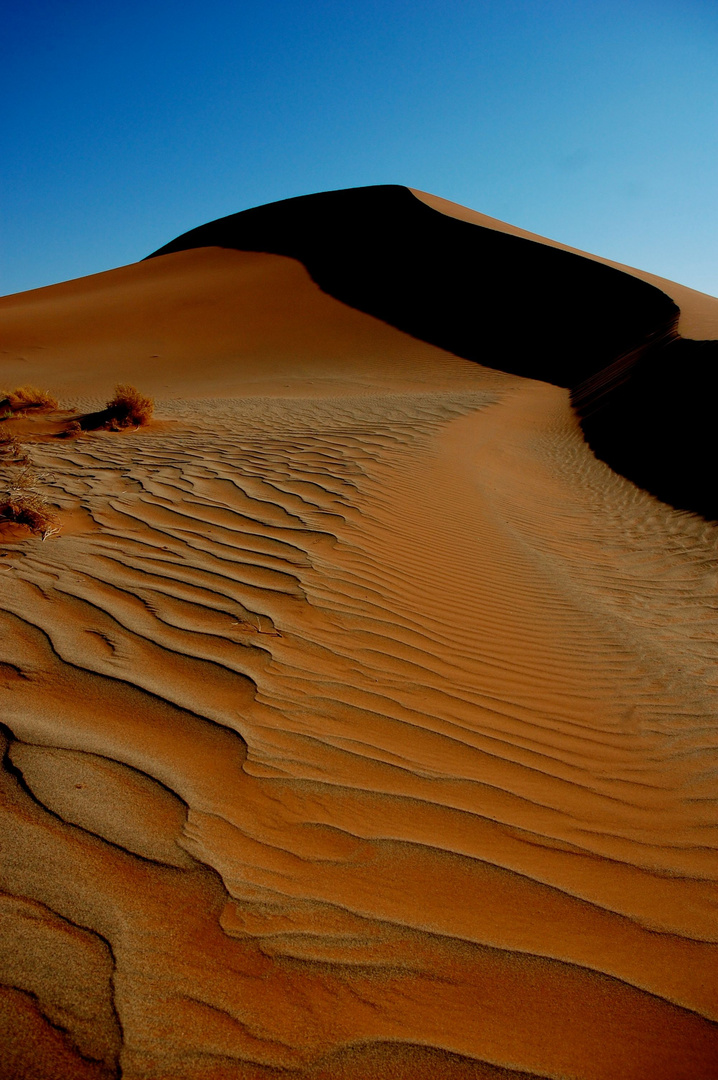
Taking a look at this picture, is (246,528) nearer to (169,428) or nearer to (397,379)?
(169,428)

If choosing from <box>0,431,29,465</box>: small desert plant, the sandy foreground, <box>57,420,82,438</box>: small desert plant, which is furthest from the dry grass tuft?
<box>57,420,82,438</box>: small desert plant

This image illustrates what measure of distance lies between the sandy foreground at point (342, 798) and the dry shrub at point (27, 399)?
5.98 m

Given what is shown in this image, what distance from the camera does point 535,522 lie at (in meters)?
6.40

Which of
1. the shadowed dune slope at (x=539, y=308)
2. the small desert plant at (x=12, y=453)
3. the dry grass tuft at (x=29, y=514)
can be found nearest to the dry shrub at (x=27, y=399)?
the small desert plant at (x=12, y=453)

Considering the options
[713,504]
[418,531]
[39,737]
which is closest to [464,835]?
[39,737]

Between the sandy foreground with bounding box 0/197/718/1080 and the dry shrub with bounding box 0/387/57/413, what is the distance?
5977 millimetres

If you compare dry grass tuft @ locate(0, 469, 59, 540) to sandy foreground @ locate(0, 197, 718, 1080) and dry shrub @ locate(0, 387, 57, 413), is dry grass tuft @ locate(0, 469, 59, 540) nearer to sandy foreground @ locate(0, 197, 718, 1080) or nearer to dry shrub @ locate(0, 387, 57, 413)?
sandy foreground @ locate(0, 197, 718, 1080)

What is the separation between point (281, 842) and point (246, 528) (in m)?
2.63

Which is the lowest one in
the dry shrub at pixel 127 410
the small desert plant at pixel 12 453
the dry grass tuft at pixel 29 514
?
the dry grass tuft at pixel 29 514

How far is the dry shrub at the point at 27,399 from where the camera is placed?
398 inches

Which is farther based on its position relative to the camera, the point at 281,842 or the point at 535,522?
the point at 535,522

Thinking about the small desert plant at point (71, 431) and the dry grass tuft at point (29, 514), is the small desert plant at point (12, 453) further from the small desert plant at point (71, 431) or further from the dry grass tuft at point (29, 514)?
the dry grass tuft at point (29, 514)

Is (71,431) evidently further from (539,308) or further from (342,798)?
(539,308)

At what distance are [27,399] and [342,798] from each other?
10388 mm
